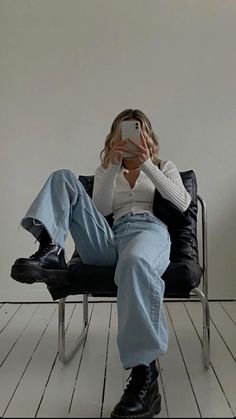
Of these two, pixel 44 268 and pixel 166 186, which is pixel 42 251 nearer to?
pixel 44 268

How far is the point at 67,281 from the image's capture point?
6.02 ft

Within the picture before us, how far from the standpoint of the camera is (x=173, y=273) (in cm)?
180

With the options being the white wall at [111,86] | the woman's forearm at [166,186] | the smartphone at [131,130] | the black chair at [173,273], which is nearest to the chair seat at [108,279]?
the black chair at [173,273]

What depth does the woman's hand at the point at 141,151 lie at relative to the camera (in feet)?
6.51

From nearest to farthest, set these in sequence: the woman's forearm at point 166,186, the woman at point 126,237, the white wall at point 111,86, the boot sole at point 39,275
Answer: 1. the woman at point 126,237
2. the boot sole at point 39,275
3. the woman's forearm at point 166,186
4. the white wall at point 111,86

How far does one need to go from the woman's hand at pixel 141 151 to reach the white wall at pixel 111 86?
2.96ft

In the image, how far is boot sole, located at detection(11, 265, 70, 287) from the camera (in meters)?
1.70

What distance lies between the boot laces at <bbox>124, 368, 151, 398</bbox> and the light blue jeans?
0.03 meters

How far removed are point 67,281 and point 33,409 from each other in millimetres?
429

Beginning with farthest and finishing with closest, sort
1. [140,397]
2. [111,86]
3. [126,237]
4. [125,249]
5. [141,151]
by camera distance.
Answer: [111,86]
[141,151]
[126,237]
[125,249]
[140,397]

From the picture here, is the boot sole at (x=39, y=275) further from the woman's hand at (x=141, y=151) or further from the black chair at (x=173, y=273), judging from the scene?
the woman's hand at (x=141, y=151)

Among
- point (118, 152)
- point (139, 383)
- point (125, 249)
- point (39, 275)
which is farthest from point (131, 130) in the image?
point (139, 383)

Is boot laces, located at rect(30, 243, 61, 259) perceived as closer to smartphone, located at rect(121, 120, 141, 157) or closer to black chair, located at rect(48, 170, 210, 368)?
black chair, located at rect(48, 170, 210, 368)

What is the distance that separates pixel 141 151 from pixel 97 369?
2.67ft
